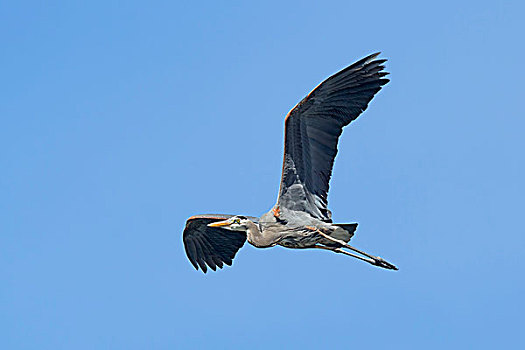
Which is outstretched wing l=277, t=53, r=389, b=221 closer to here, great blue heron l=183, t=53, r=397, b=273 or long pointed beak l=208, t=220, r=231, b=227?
great blue heron l=183, t=53, r=397, b=273

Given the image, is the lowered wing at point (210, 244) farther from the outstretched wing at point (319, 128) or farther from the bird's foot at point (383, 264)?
the bird's foot at point (383, 264)

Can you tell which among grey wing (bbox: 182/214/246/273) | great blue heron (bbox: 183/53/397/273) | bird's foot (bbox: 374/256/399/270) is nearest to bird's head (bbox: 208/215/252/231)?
great blue heron (bbox: 183/53/397/273)

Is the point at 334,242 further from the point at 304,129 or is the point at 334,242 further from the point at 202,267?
the point at 202,267

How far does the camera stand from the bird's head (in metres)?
17.2

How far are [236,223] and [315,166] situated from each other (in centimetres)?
205

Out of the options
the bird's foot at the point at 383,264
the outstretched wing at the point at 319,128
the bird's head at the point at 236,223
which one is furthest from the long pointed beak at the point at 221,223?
the bird's foot at the point at 383,264

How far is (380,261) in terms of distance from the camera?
16875 mm

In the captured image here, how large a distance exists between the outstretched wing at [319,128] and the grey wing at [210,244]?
319 centimetres

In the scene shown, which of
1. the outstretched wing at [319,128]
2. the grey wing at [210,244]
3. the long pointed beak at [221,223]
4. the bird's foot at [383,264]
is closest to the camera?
the outstretched wing at [319,128]

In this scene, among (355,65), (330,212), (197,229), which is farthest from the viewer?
(197,229)

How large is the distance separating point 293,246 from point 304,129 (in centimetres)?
244

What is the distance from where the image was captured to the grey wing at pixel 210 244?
65.0 feet

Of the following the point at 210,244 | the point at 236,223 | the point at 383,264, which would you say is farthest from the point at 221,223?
the point at 383,264

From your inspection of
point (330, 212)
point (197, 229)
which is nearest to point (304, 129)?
point (330, 212)
